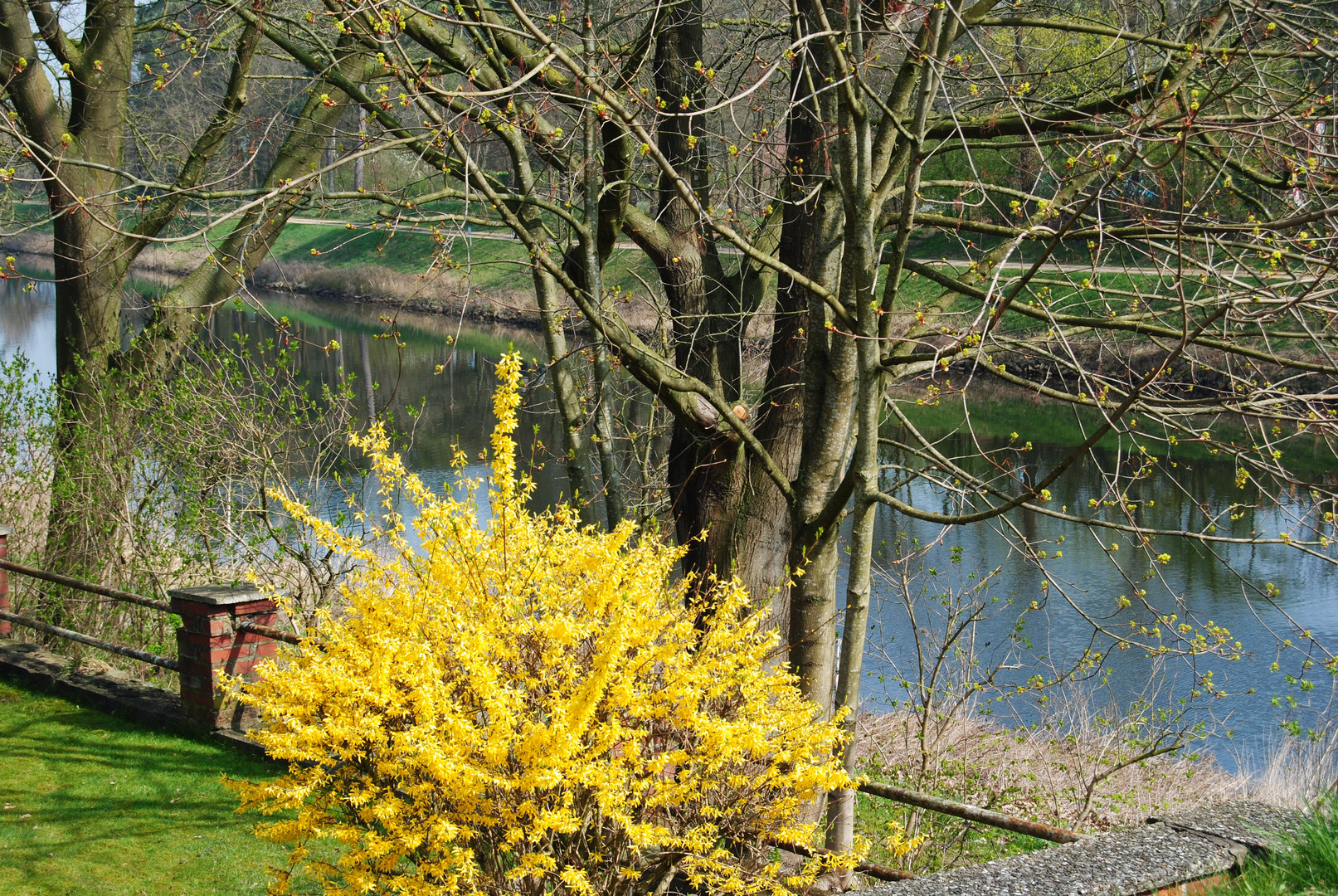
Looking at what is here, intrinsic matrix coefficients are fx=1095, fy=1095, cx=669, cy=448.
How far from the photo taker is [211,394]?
8.66 meters

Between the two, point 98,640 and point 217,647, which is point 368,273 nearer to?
point 98,640

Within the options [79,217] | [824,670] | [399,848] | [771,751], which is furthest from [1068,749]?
[79,217]

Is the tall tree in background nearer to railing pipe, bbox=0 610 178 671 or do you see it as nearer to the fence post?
the fence post

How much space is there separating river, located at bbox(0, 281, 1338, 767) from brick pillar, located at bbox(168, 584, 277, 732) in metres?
1.50

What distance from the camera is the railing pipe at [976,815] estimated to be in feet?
13.6

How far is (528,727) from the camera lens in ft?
11.4

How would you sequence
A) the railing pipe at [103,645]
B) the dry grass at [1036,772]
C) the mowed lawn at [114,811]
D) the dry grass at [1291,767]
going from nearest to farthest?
the mowed lawn at [114,811], the railing pipe at [103,645], the dry grass at [1036,772], the dry grass at [1291,767]

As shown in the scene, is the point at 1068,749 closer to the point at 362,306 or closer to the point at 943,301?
the point at 943,301

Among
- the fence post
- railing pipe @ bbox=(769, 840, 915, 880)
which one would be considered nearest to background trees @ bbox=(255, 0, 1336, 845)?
railing pipe @ bbox=(769, 840, 915, 880)

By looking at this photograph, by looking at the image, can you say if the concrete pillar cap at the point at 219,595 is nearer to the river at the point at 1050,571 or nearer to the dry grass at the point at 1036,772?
the river at the point at 1050,571

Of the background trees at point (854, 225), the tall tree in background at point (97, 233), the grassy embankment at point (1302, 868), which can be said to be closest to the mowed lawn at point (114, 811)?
the tall tree in background at point (97, 233)

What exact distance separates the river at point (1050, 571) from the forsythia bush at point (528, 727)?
1.06 m

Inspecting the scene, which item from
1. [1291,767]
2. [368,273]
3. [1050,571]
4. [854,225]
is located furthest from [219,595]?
[368,273]

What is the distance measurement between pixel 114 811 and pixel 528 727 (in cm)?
340
